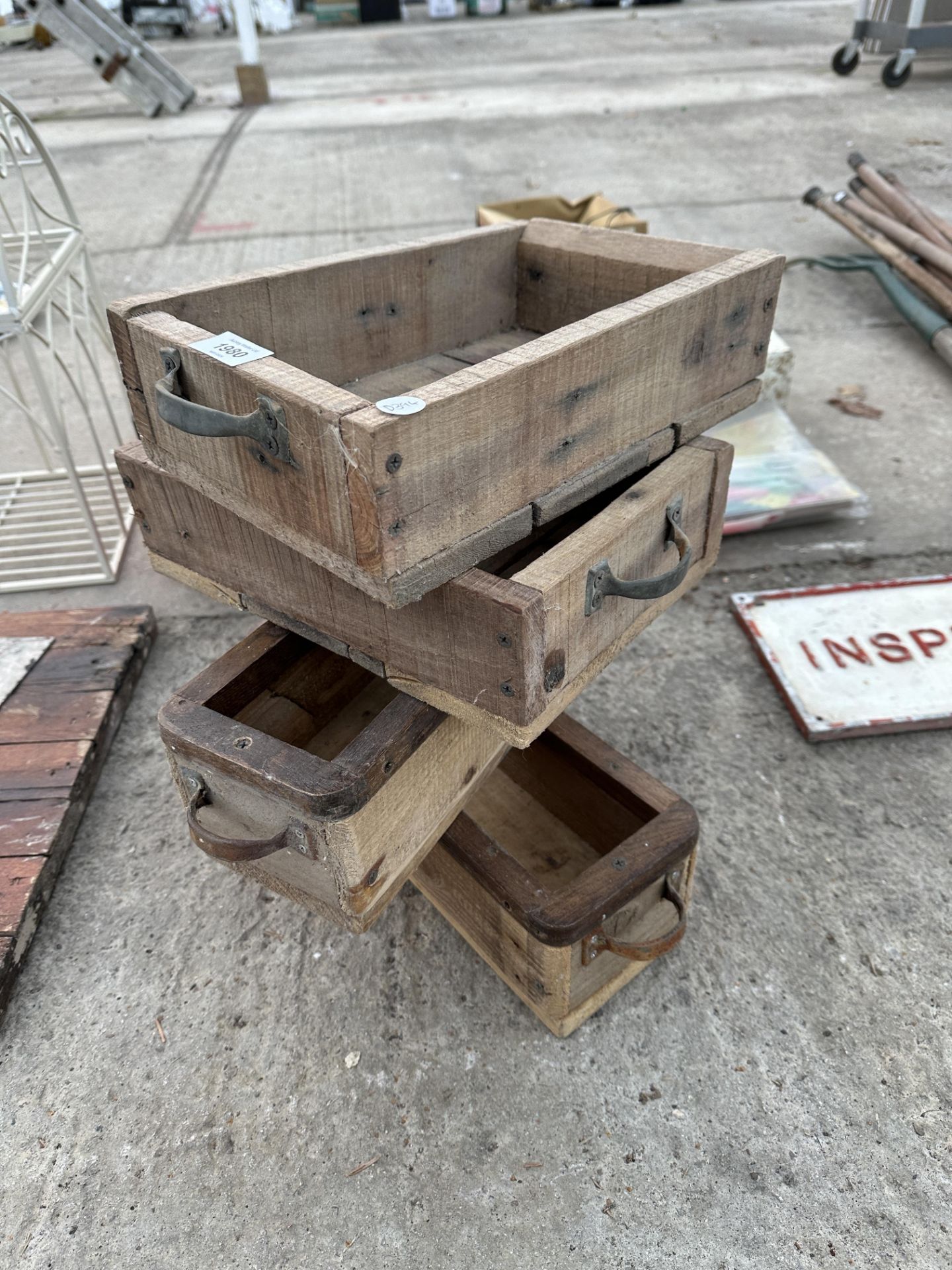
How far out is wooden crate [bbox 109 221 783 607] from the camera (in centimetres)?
117

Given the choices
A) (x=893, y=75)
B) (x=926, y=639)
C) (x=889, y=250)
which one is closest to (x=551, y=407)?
(x=926, y=639)

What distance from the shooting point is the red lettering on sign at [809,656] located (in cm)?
254

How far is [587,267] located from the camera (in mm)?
1919

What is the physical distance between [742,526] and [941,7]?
25.5 feet

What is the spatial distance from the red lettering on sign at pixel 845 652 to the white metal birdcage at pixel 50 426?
7.62ft

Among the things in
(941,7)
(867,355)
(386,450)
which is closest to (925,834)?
(386,450)

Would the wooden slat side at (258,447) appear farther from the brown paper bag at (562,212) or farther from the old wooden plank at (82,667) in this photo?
the brown paper bag at (562,212)

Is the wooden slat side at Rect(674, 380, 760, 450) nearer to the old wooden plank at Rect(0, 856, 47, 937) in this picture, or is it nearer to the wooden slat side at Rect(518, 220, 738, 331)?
the wooden slat side at Rect(518, 220, 738, 331)

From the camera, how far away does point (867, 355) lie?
4.27 meters

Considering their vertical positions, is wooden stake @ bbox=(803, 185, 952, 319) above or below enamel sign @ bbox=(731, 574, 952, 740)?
above

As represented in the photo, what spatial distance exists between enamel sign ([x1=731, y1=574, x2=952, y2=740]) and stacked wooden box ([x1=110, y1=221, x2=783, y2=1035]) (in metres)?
0.85

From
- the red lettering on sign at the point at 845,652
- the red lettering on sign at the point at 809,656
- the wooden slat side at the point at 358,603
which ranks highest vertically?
the wooden slat side at the point at 358,603

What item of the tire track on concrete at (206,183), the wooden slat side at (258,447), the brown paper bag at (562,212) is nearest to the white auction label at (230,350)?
the wooden slat side at (258,447)

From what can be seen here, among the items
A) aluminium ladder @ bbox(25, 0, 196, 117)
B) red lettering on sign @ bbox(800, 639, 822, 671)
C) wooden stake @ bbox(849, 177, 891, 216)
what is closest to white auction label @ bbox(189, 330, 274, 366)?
red lettering on sign @ bbox(800, 639, 822, 671)
